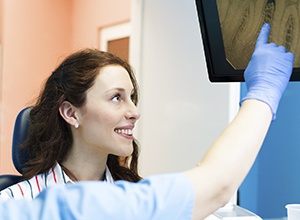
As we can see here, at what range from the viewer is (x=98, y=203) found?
78 centimetres

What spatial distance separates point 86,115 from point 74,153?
0.16 m

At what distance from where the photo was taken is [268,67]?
116 cm

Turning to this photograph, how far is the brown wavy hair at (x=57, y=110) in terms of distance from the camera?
72.1 inches

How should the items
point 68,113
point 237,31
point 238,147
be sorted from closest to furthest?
point 238,147
point 237,31
point 68,113

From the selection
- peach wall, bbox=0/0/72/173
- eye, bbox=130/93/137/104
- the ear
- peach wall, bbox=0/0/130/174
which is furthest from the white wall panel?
peach wall, bbox=0/0/72/173

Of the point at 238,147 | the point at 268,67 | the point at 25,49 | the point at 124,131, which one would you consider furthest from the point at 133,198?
the point at 25,49

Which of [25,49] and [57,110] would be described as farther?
[25,49]

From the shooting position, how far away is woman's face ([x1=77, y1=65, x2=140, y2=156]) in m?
1.76

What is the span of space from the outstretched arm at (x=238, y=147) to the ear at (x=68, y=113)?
2.88ft

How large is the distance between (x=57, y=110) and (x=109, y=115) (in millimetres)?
239

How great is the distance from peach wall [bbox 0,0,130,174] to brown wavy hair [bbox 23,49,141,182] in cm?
200

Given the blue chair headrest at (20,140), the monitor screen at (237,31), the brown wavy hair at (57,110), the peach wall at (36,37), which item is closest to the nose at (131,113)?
the brown wavy hair at (57,110)

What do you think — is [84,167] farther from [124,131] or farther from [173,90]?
[173,90]

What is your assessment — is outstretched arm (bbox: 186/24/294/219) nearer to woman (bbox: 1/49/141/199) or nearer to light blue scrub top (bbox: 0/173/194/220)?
light blue scrub top (bbox: 0/173/194/220)
